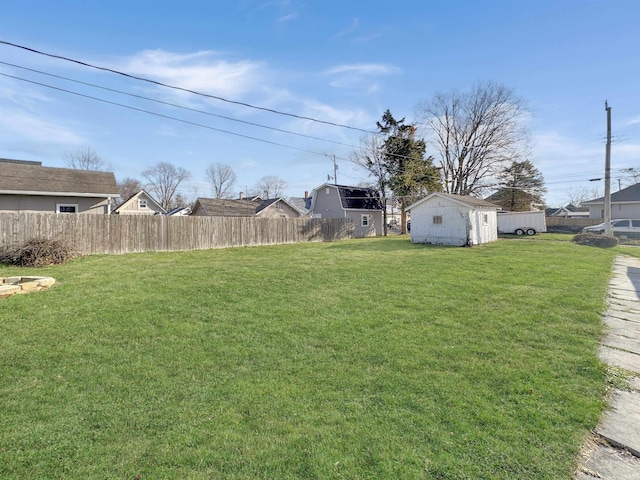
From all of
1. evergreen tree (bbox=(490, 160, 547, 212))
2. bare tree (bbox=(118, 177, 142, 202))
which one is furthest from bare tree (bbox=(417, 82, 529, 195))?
bare tree (bbox=(118, 177, 142, 202))

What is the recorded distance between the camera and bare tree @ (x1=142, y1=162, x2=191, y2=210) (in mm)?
53312

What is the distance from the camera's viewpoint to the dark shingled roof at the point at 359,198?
91.1 ft

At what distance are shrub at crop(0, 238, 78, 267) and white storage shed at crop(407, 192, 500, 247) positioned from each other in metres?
16.8

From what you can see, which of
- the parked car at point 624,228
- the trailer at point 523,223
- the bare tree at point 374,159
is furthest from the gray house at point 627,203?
the bare tree at point 374,159

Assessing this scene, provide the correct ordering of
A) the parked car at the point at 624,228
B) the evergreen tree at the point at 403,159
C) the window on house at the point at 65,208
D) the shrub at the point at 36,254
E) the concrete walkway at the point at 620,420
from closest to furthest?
the concrete walkway at the point at 620,420, the shrub at the point at 36,254, the window on house at the point at 65,208, the parked car at the point at 624,228, the evergreen tree at the point at 403,159

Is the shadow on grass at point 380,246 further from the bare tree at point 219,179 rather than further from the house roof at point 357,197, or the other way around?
the bare tree at point 219,179

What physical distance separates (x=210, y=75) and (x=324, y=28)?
13.9ft

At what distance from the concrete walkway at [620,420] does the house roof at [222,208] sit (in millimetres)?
25254

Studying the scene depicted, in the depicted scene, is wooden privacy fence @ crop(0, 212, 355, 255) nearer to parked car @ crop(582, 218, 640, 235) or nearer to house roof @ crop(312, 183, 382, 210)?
house roof @ crop(312, 183, 382, 210)

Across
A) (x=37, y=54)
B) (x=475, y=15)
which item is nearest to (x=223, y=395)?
(x=37, y=54)

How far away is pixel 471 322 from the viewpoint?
475cm

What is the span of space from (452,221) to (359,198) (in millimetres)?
12201

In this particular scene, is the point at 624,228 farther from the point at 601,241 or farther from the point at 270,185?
the point at 270,185

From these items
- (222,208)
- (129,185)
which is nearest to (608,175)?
(222,208)
